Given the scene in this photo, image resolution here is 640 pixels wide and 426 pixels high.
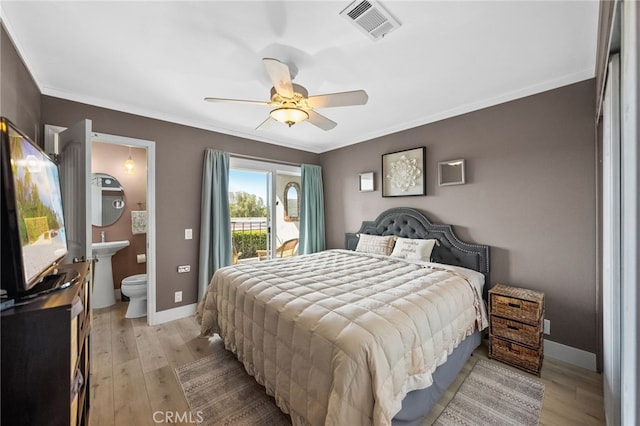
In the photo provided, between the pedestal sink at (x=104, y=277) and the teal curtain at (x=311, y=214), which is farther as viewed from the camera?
the teal curtain at (x=311, y=214)

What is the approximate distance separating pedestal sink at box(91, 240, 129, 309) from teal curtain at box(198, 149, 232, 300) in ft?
4.81

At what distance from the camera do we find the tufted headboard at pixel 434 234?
289cm

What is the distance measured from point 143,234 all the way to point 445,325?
4.71 m

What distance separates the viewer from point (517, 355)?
7.45 ft

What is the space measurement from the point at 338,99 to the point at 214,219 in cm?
246

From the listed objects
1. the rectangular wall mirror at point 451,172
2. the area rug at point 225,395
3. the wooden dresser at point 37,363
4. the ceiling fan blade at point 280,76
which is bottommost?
the area rug at point 225,395

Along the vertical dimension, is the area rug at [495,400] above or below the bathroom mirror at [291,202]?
below

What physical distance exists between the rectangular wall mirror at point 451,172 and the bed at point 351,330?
840mm

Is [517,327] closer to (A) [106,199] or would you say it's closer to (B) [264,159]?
(B) [264,159]

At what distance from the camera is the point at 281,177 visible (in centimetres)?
468

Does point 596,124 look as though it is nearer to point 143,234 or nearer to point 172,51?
point 172,51

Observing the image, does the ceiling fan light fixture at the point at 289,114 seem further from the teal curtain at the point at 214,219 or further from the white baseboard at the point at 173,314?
the white baseboard at the point at 173,314

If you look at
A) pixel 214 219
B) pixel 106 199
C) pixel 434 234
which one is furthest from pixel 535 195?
pixel 106 199

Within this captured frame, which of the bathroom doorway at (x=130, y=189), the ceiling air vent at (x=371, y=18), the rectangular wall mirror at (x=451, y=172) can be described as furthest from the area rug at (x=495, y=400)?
the bathroom doorway at (x=130, y=189)
